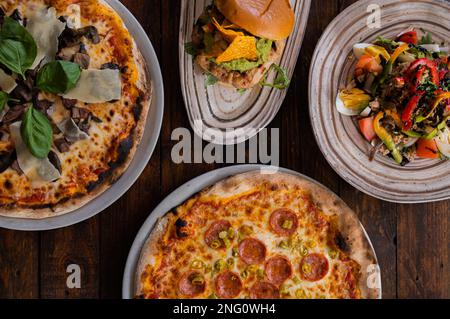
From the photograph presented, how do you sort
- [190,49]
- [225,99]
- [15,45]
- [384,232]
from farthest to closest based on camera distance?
1. [384,232]
2. [225,99]
3. [190,49]
4. [15,45]

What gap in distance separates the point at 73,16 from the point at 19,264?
47.6 inches

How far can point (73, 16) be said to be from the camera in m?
2.52

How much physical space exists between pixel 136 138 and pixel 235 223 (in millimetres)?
605

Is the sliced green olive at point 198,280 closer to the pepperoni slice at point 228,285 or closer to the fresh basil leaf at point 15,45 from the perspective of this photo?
the pepperoni slice at point 228,285

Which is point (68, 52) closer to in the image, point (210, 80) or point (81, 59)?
point (81, 59)

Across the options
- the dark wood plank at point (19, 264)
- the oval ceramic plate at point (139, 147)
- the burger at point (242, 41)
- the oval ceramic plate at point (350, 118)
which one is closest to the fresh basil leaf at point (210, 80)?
the burger at point (242, 41)

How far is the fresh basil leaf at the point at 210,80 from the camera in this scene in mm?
2738

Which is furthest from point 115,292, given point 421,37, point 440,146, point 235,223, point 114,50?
point 421,37

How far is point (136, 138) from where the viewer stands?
2.61 metres

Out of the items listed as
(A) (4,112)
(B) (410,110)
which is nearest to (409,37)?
(B) (410,110)

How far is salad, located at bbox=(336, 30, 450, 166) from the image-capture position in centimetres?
261

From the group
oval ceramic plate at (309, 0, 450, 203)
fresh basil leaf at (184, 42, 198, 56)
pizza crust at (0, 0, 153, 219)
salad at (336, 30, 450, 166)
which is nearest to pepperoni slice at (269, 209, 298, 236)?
oval ceramic plate at (309, 0, 450, 203)

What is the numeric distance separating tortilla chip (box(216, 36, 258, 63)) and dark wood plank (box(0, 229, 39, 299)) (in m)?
1.25

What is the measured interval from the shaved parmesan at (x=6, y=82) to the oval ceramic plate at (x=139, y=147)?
0.58 m
